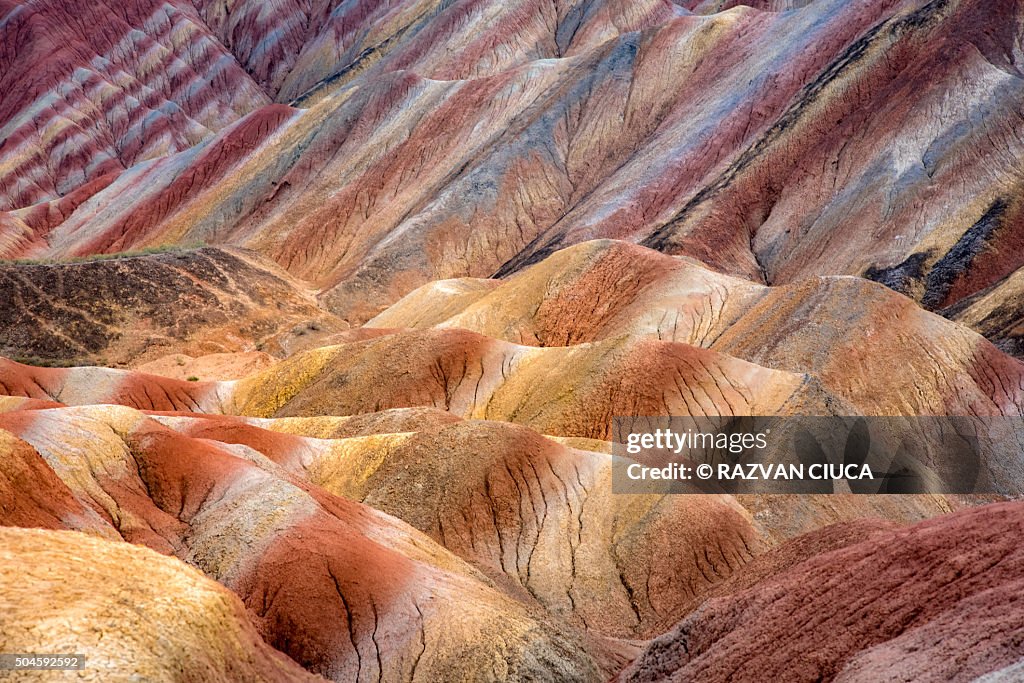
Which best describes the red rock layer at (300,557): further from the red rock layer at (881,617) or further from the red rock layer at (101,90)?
the red rock layer at (101,90)

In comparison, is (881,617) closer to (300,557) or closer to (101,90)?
(300,557)

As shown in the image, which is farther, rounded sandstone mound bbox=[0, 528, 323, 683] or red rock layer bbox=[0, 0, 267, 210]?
red rock layer bbox=[0, 0, 267, 210]

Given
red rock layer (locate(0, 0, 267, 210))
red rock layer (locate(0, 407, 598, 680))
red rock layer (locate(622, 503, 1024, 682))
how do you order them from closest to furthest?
red rock layer (locate(622, 503, 1024, 682))
red rock layer (locate(0, 407, 598, 680))
red rock layer (locate(0, 0, 267, 210))

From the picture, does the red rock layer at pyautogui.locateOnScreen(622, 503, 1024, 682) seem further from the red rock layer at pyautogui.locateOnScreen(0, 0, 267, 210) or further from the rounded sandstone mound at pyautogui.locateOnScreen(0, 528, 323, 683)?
the red rock layer at pyautogui.locateOnScreen(0, 0, 267, 210)

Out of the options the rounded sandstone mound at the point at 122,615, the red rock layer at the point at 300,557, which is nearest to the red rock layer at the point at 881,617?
the red rock layer at the point at 300,557

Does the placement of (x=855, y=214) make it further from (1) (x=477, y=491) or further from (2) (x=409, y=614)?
(2) (x=409, y=614)

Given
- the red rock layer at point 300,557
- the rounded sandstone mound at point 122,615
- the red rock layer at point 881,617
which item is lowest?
the red rock layer at point 300,557

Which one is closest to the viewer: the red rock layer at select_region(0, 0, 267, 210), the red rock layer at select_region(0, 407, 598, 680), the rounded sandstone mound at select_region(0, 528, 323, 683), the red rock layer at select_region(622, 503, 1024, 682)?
the red rock layer at select_region(622, 503, 1024, 682)

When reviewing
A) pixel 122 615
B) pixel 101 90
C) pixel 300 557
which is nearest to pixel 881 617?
pixel 122 615

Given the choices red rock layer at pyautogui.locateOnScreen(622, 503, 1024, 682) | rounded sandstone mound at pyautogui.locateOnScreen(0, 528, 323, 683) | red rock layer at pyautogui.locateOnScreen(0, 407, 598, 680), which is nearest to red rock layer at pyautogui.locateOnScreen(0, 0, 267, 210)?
red rock layer at pyautogui.locateOnScreen(0, 407, 598, 680)
